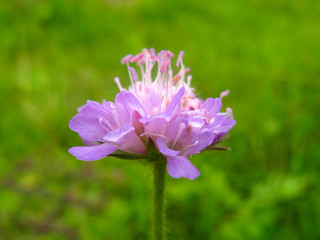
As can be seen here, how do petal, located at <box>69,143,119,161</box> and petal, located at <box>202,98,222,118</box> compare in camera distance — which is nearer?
petal, located at <box>69,143,119,161</box>

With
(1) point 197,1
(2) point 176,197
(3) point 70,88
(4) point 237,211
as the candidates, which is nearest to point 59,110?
(3) point 70,88

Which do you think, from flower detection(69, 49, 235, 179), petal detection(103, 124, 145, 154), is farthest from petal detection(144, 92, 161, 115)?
petal detection(103, 124, 145, 154)

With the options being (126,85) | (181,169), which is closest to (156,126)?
A: (181,169)

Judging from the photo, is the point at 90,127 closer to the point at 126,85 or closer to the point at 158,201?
the point at 158,201

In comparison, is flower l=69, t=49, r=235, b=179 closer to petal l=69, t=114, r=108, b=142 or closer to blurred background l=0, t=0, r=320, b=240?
petal l=69, t=114, r=108, b=142

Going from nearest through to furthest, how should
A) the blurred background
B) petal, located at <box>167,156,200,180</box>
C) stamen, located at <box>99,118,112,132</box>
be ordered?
petal, located at <box>167,156,200,180</box>, stamen, located at <box>99,118,112,132</box>, the blurred background

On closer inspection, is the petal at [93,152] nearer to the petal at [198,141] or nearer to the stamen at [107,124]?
the stamen at [107,124]

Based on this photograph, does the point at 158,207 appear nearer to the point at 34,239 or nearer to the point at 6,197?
the point at 34,239
